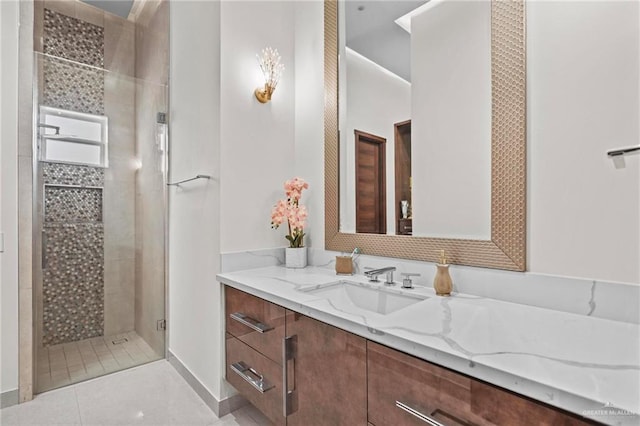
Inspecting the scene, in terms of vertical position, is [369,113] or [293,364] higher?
[369,113]

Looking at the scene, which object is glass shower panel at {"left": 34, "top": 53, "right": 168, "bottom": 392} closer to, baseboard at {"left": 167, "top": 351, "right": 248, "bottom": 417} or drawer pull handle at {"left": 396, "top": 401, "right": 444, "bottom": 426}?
baseboard at {"left": 167, "top": 351, "right": 248, "bottom": 417}

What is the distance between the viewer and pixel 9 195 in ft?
6.24

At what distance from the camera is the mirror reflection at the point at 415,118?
1313 mm

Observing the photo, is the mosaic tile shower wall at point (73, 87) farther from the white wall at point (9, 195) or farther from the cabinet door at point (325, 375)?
the cabinet door at point (325, 375)

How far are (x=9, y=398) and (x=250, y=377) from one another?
1.53 m

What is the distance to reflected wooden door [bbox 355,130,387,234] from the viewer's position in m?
1.67

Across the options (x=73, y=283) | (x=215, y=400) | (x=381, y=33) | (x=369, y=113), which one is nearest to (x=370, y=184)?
(x=369, y=113)

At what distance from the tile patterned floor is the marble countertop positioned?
1005mm

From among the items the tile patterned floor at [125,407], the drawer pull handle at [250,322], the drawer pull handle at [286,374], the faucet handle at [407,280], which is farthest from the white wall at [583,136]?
the tile patterned floor at [125,407]

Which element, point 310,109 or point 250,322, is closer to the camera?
point 250,322

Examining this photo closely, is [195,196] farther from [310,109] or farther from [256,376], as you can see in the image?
[256,376]

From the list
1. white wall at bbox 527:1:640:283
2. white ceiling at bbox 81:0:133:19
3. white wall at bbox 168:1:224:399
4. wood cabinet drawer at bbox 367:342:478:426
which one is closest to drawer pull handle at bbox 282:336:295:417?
wood cabinet drawer at bbox 367:342:478:426

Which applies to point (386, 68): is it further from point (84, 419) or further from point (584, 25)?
point (84, 419)

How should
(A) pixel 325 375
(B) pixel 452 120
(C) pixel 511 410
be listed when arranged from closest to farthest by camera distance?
(C) pixel 511 410 < (A) pixel 325 375 < (B) pixel 452 120
